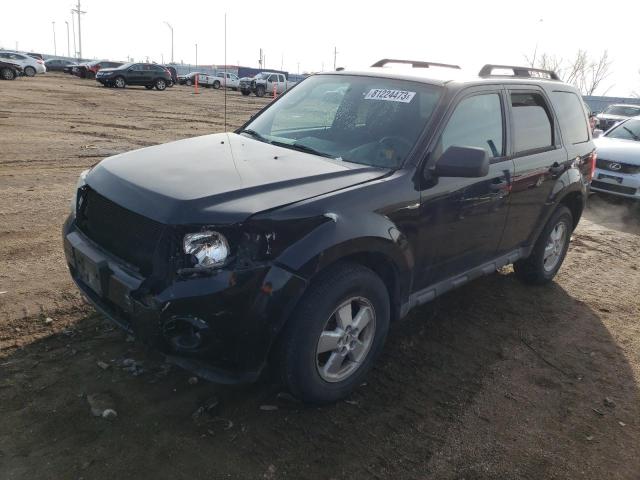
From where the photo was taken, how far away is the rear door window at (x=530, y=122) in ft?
13.8

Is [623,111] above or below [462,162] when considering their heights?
above

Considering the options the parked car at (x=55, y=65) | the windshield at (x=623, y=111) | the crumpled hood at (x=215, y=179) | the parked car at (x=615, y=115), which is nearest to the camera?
the crumpled hood at (x=215, y=179)

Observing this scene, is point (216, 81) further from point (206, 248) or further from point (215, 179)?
point (206, 248)

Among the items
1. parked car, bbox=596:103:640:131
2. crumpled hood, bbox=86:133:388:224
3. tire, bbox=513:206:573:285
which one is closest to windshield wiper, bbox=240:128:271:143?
crumpled hood, bbox=86:133:388:224

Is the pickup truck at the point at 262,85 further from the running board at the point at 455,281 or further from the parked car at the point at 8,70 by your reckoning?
the running board at the point at 455,281

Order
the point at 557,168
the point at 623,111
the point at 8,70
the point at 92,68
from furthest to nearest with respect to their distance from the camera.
Answer: the point at 92,68 < the point at 8,70 < the point at 623,111 < the point at 557,168

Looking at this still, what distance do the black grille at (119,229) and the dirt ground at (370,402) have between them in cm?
60

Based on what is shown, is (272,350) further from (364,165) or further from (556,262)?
(556,262)

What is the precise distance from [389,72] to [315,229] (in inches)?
75.4

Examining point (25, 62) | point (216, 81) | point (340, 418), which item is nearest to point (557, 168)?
point (340, 418)

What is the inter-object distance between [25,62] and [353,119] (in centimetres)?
3801

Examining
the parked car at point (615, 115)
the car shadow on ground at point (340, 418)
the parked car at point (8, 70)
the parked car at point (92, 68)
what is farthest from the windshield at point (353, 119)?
the parked car at point (92, 68)

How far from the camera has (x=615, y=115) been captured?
Answer: 20094 mm

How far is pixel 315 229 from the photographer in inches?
106
